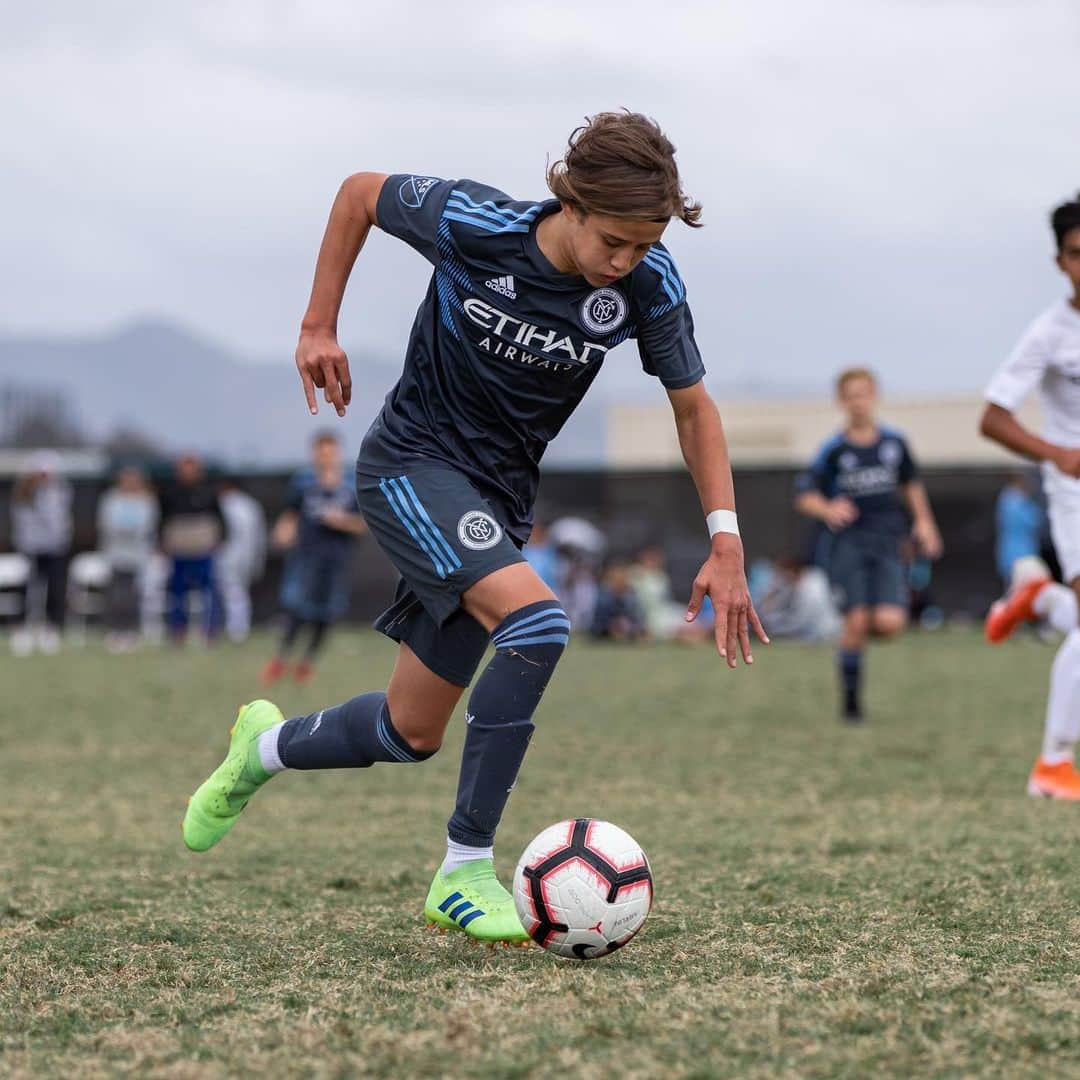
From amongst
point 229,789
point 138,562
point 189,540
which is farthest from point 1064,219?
point 138,562

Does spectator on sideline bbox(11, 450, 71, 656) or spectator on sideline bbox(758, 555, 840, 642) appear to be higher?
spectator on sideline bbox(11, 450, 71, 656)

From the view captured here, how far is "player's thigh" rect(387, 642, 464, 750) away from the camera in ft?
13.3

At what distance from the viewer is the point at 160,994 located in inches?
131

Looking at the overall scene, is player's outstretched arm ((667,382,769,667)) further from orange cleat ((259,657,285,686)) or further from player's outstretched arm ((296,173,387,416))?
orange cleat ((259,657,285,686))

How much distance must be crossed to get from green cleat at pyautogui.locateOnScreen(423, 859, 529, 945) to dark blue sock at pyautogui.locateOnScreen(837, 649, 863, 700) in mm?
6835

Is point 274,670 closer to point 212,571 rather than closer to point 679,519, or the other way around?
point 212,571

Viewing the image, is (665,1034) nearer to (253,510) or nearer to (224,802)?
(224,802)

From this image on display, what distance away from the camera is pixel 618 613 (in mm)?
20484

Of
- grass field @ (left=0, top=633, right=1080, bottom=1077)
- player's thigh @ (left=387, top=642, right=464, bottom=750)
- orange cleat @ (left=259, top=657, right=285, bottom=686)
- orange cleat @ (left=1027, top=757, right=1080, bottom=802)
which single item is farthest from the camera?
orange cleat @ (left=259, top=657, right=285, bottom=686)

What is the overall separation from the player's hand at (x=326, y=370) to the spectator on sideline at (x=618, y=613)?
16.5 m

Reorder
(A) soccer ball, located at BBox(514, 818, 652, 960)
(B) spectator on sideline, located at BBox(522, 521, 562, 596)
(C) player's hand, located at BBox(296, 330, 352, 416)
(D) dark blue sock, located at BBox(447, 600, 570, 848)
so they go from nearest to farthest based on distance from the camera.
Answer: (A) soccer ball, located at BBox(514, 818, 652, 960) → (D) dark blue sock, located at BBox(447, 600, 570, 848) → (C) player's hand, located at BBox(296, 330, 352, 416) → (B) spectator on sideline, located at BBox(522, 521, 562, 596)

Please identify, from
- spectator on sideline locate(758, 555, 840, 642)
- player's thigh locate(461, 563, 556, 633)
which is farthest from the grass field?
spectator on sideline locate(758, 555, 840, 642)

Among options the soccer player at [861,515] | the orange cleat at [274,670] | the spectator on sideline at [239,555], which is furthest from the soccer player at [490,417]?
→ the spectator on sideline at [239,555]

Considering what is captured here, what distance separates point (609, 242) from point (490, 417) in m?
0.59
